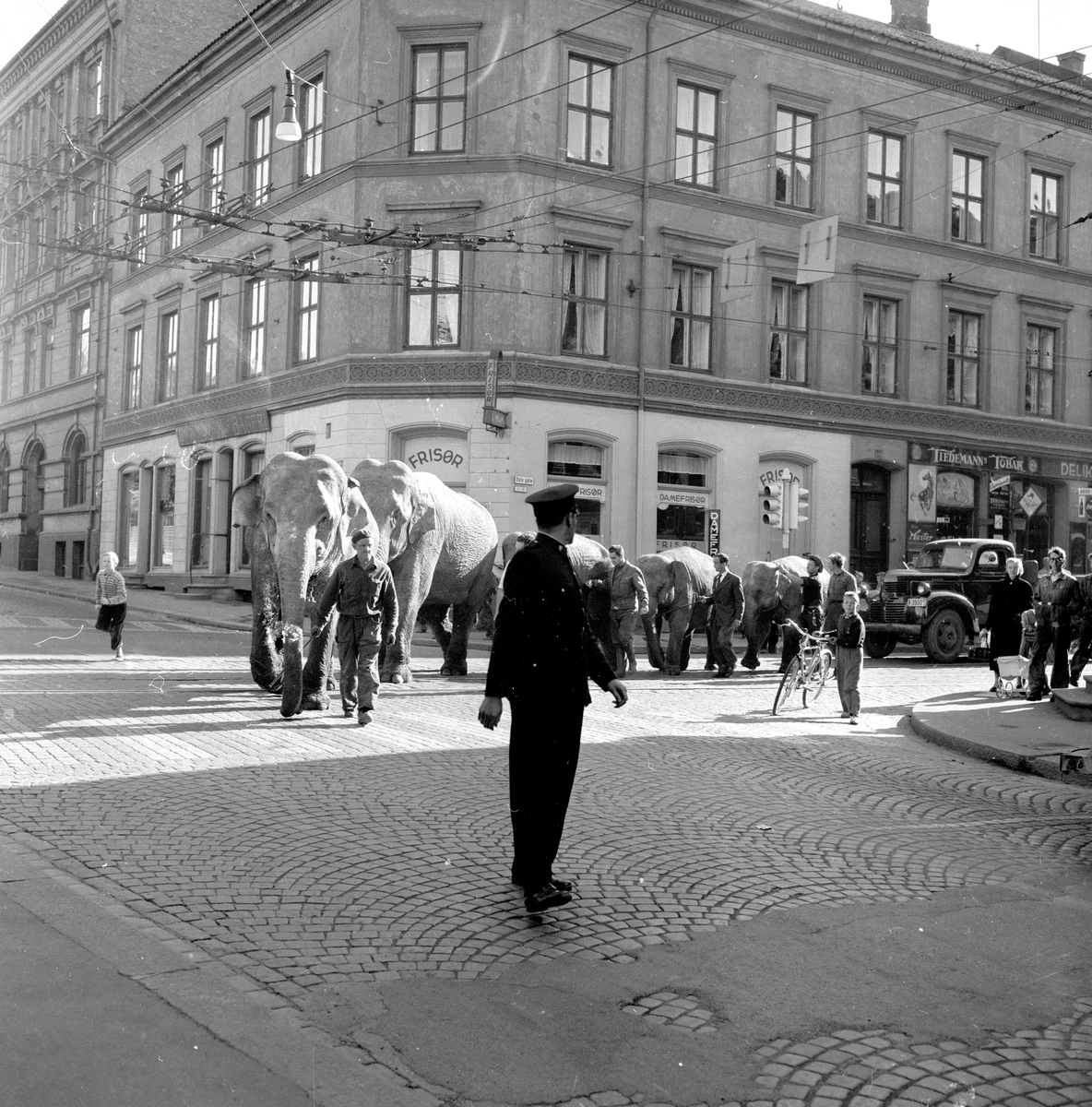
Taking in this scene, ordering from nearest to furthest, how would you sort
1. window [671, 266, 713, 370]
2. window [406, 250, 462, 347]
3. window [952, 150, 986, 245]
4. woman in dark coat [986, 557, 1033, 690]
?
woman in dark coat [986, 557, 1033, 690] → window [406, 250, 462, 347] → window [671, 266, 713, 370] → window [952, 150, 986, 245]

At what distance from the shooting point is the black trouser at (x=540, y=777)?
5.66 m

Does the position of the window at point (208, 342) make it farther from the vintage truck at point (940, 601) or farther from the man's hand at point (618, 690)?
the man's hand at point (618, 690)

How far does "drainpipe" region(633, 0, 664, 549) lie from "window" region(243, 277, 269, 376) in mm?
9724

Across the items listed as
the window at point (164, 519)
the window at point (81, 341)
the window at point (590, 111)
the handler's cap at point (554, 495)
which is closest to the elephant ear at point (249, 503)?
the handler's cap at point (554, 495)

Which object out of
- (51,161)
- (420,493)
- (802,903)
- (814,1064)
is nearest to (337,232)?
(420,493)

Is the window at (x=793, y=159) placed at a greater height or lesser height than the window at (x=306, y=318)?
greater

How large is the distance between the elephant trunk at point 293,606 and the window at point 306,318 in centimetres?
1852

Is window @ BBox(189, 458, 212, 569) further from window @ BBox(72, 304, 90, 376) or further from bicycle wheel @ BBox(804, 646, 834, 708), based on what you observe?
bicycle wheel @ BBox(804, 646, 834, 708)

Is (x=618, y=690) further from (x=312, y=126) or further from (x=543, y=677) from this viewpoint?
(x=312, y=126)

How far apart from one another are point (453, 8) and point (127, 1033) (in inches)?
1100

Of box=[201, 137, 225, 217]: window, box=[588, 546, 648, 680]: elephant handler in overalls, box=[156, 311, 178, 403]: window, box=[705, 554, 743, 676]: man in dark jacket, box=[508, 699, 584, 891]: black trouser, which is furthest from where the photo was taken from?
box=[156, 311, 178, 403]: window

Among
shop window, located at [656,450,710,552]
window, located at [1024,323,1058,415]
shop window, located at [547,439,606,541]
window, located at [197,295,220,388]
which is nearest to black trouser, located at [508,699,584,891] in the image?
shop window, located at [547,439,606,541]

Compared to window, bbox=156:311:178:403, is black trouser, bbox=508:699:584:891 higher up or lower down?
lower down

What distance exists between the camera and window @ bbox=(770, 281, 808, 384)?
3177 cm
